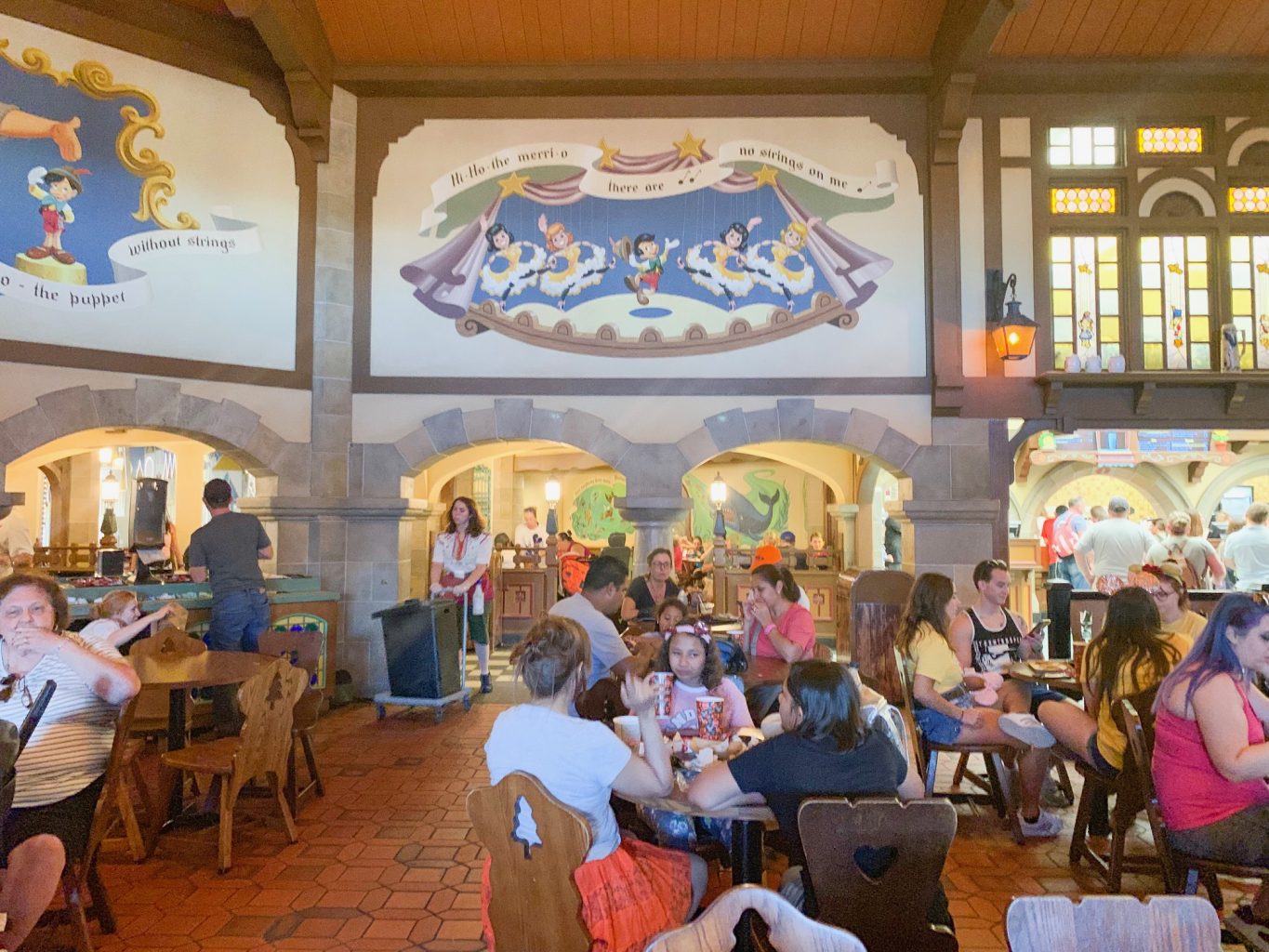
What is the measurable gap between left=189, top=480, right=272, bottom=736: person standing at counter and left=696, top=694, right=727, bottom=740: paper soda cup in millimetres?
3355

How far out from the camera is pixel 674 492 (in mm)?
6797

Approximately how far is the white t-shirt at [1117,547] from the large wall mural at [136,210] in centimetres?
709

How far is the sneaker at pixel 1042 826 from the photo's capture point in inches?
155

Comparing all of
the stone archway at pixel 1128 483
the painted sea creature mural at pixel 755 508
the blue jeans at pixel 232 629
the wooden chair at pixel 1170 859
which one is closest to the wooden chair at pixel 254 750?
the blue jeans at pixel 232 629

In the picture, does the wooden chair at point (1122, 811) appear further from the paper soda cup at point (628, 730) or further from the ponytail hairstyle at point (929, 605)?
the paper soda cup at point (628, 730)

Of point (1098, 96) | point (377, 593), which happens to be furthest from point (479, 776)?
point (1098, 96)

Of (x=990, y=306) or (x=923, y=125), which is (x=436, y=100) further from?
(x=990, y=306)

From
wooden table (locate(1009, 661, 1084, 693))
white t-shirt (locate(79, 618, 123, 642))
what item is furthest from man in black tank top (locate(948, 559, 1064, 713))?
white t-shirt (locate(79, 618, 123, 642))

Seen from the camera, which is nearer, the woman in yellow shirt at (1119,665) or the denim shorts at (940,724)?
Result: the woman in yellow shirt at (1119,665)

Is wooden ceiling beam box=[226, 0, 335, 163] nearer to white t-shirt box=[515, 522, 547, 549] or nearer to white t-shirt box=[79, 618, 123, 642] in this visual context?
white t-shirt box=[79, 618, 123, 642]

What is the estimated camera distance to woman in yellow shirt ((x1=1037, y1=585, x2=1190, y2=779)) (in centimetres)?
333

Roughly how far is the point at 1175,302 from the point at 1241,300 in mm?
530

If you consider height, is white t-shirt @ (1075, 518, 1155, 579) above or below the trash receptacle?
above

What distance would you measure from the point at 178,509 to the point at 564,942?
12529 mm
